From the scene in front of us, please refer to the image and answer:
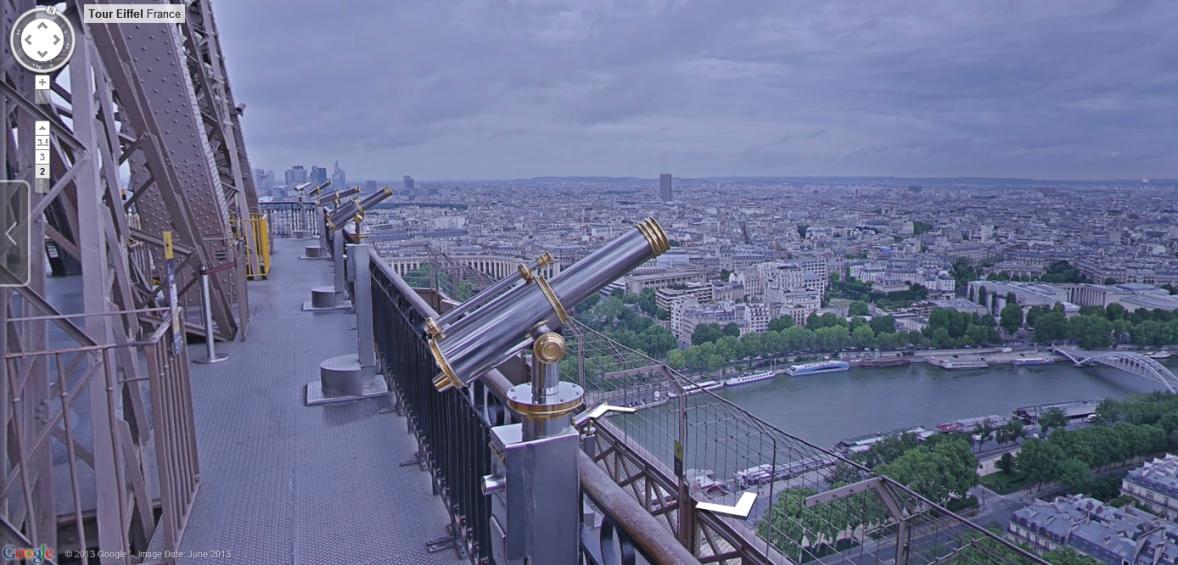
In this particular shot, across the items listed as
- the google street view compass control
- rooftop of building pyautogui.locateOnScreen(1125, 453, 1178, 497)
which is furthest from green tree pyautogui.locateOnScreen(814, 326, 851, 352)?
the google street view compass control

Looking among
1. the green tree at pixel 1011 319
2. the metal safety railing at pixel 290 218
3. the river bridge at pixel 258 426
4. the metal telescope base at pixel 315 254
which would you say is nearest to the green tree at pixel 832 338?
the green tree at pixel 1011 319

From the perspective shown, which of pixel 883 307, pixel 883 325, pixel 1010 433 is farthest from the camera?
pixel 883 307

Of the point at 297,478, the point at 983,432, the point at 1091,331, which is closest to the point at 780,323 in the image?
the point at 983,432

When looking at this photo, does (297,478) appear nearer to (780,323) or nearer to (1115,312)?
(780,323)

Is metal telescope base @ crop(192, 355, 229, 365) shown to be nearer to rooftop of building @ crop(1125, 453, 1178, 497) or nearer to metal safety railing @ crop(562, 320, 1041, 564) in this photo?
metal safety railing @ crop(562, 320, 1041, 564)

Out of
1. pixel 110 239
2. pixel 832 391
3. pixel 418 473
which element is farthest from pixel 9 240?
pixel 832 391

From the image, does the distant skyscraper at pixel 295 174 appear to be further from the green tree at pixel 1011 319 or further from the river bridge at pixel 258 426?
the green tree at pixel 1011 319
